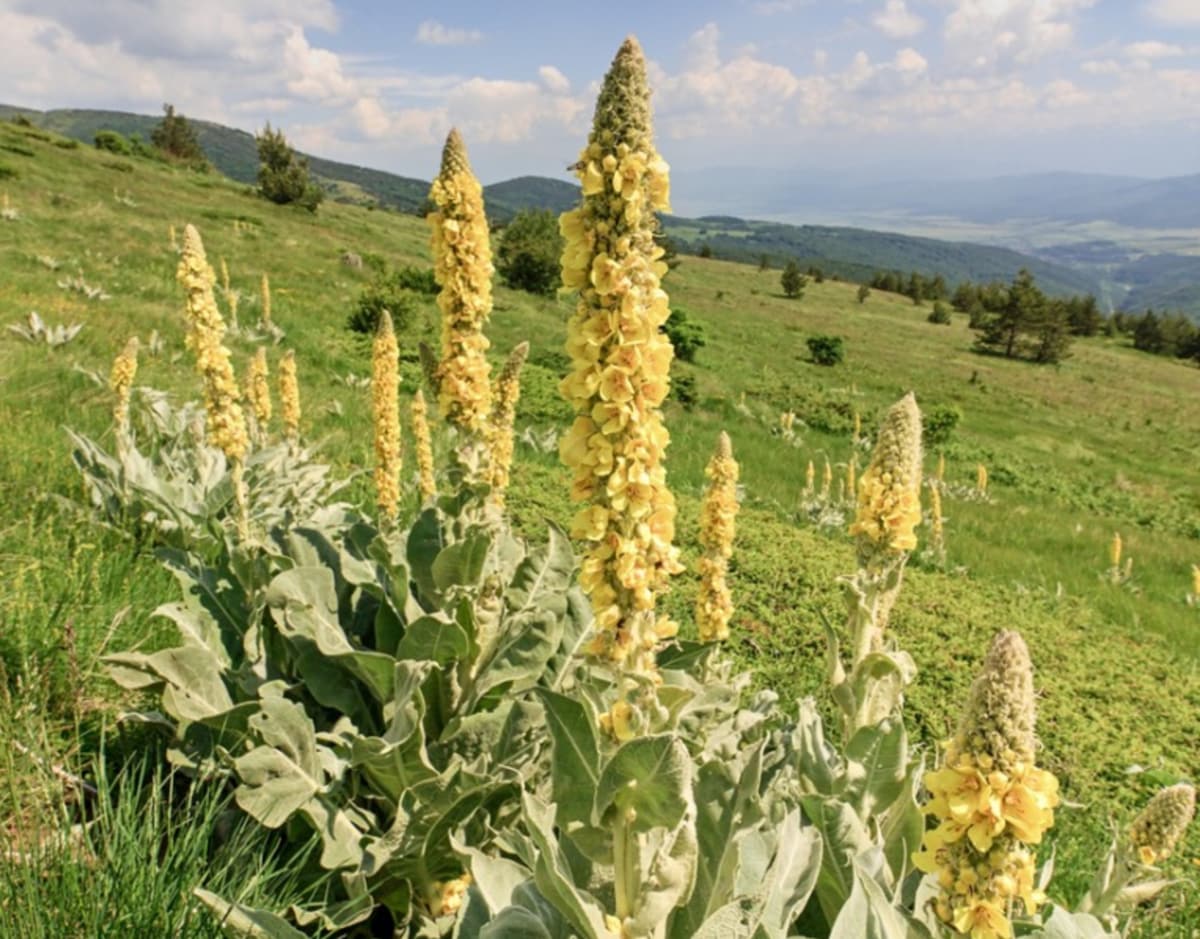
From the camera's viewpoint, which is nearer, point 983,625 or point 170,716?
point 170,716

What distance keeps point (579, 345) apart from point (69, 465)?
626 cm

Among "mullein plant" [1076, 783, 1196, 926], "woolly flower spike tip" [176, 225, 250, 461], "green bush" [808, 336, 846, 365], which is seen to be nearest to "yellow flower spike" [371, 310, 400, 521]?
"woolly flower spike tip" [176, 225, 250, 461]

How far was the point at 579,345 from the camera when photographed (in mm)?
1984

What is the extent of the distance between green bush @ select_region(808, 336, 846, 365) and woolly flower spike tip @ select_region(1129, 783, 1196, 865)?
141 ft

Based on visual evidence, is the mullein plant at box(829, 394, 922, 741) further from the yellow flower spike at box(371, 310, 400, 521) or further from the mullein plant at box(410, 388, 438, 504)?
the mullein plant at box(410, 388, 438, 504)

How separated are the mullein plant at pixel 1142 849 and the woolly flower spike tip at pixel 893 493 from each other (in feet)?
4.00

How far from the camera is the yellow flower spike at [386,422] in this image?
515cm

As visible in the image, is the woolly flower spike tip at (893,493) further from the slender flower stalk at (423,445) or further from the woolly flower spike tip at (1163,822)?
the slender flower stalk at (423,445)

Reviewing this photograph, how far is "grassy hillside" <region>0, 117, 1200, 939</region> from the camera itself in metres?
4.10

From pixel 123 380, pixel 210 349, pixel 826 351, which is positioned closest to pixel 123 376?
pixel 123 380

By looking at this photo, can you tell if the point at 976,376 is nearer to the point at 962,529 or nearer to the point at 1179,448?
the point at 1179,448

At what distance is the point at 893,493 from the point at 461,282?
2240 millimetres

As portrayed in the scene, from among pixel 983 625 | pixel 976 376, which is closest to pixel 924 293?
pixel 976 376

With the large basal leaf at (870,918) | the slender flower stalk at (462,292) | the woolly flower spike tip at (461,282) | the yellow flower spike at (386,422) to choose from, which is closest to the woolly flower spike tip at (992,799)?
the large basal leaf at (870,918)
